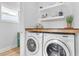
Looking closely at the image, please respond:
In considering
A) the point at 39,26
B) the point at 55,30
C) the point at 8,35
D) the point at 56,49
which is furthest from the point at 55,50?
the point at 8,35

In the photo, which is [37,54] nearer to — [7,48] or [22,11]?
[7,48]

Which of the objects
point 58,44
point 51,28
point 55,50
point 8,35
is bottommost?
point 55,50

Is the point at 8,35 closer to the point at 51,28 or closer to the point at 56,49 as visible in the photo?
the point at 51,28

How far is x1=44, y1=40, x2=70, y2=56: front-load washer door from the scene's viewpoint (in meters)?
1.85

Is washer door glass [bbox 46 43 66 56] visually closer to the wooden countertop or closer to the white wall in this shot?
the wooden countertop

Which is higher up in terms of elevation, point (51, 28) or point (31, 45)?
point (51, 28)

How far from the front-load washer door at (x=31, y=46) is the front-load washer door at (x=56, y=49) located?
0.59 feet

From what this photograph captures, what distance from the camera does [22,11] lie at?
182cm

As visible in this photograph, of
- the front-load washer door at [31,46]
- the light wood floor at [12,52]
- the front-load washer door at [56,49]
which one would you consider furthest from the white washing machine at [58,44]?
the light wood floor at [12,52]

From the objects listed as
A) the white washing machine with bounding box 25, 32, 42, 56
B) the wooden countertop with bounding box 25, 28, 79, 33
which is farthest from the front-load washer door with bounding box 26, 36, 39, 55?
the wooden countertop with bounding box 25, 28, 79, 33

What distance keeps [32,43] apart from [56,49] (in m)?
0.45

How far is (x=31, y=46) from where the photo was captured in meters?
1.95

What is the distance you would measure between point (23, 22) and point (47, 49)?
646mm

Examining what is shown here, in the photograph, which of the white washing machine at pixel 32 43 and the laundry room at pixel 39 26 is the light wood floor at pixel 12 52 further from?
the white washing machine at pixel 32 43
